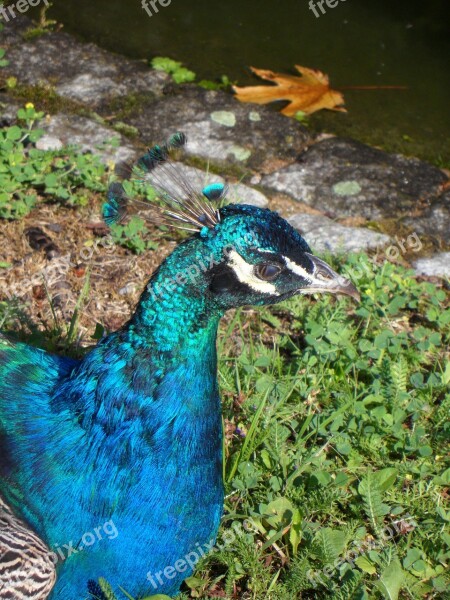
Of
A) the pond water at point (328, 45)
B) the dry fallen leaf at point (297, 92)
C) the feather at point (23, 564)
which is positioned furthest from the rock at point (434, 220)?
the feather at point (23, 564)

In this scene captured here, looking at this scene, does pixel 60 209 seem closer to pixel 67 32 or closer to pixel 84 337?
pixel 84 337

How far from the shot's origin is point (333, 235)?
3.35 meters

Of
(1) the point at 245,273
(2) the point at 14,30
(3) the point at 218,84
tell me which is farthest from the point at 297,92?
(1) the point at 245,273

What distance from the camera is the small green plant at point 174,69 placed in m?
4.20

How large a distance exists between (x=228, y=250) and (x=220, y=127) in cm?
220

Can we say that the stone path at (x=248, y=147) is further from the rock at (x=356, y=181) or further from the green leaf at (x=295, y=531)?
the green leaf at (x=295, y=531)

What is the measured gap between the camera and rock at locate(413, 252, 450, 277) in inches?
128

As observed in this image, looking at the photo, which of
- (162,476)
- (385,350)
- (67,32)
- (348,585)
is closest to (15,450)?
(162,476)

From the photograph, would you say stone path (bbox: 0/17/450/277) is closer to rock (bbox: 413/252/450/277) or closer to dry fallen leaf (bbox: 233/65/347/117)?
rock (bbox: 413/252/450/277)

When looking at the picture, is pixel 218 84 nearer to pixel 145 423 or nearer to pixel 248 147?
pixel 248 147

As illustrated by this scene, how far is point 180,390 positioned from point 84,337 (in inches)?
44.7

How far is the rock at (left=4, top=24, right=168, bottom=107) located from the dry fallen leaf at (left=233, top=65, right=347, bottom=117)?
0.46 metres

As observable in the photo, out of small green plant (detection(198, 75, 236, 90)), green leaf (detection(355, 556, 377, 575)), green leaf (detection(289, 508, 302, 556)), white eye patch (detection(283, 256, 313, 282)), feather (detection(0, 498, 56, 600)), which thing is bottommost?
green leaf (detection(355, 556, 377, 575))

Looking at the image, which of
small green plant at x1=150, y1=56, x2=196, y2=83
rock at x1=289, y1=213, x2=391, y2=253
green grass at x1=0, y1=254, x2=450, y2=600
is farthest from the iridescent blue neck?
small green plant at x1=150, y1=56, x2=196, y2=83
